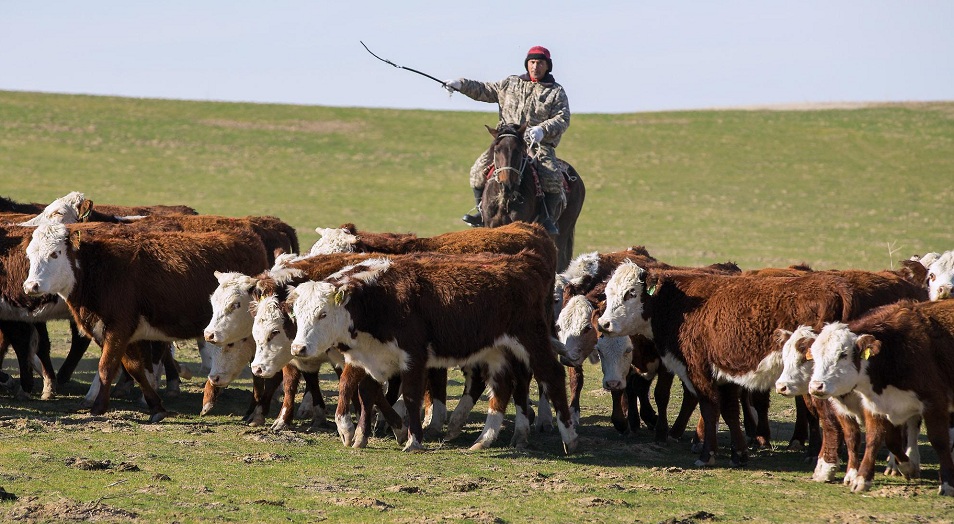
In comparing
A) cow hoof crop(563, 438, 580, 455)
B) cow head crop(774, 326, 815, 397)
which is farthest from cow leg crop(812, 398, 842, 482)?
cow hoof crop(563, 438, 580, 455)

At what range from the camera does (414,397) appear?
9.43m

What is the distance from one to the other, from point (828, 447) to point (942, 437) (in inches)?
36.8

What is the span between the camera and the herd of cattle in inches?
327

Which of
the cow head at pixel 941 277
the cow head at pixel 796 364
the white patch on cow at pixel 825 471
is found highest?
the cow head at pixel 941 277

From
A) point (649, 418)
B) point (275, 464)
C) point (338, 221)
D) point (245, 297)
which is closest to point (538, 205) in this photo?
point (649, 418)

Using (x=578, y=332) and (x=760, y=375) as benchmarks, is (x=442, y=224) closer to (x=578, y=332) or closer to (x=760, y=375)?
(x=578, y=332)

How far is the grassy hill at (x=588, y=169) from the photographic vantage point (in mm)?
34625

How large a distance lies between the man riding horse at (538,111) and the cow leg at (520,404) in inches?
207

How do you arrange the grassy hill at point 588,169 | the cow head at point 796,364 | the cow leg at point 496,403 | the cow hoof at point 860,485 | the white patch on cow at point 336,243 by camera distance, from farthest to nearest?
the grassy hill at point 588,169 → the white patch on cow at point 336,243 → the cow leg at point 496,403 → the cow head at point 796,364 → the cow hoof at point 860,485

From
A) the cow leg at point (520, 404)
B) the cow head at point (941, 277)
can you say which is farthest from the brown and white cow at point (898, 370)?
the cow head at point (941, 277)

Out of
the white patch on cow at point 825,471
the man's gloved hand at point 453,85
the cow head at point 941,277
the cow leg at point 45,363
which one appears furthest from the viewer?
the man's gloved hand at point 453,85

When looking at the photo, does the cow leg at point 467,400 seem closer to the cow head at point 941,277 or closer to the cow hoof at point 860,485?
the cow hoof at point 860,485

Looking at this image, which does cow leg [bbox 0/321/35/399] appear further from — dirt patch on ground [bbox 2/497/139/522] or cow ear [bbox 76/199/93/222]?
dirt patch on ground [bbox 2/497/139/522]

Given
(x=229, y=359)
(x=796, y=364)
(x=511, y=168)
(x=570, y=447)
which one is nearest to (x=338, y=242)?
(x=229, y=359)
